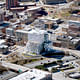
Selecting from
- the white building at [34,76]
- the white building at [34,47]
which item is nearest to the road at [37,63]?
the white building at [34,47]

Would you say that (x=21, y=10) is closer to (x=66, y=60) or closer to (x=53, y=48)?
(x=53, y=48)

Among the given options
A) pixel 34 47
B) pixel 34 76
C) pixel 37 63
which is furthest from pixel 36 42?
pixel 34 76

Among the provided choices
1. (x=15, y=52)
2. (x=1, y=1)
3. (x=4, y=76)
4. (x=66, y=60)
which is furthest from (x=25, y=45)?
(x=1, y=1)

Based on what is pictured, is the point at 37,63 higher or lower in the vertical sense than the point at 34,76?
lower

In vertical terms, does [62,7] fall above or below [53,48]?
above

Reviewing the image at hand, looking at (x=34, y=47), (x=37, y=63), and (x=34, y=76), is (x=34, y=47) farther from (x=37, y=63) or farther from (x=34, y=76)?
(x=34, y=76)

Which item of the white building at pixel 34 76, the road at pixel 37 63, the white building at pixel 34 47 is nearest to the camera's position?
the white building at pixel 34 76

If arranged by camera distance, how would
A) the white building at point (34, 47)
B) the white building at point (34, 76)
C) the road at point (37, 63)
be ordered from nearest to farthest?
1. the white building at point (34, 76)
2. the road at point (37, 63)
3. the white building at point (34, 47)

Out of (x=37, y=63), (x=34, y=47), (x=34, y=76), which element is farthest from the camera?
(x=34, y=47)

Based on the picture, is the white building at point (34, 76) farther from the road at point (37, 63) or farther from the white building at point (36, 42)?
the white building at point (36, 42)

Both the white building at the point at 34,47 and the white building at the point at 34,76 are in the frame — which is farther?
the white building at the point at 34,47

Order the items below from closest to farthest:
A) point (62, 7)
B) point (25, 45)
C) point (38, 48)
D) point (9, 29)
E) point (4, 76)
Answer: point (4, 76) < point (38, 48) < point (25, 45) < point (9, 29) < point (62, 7)
